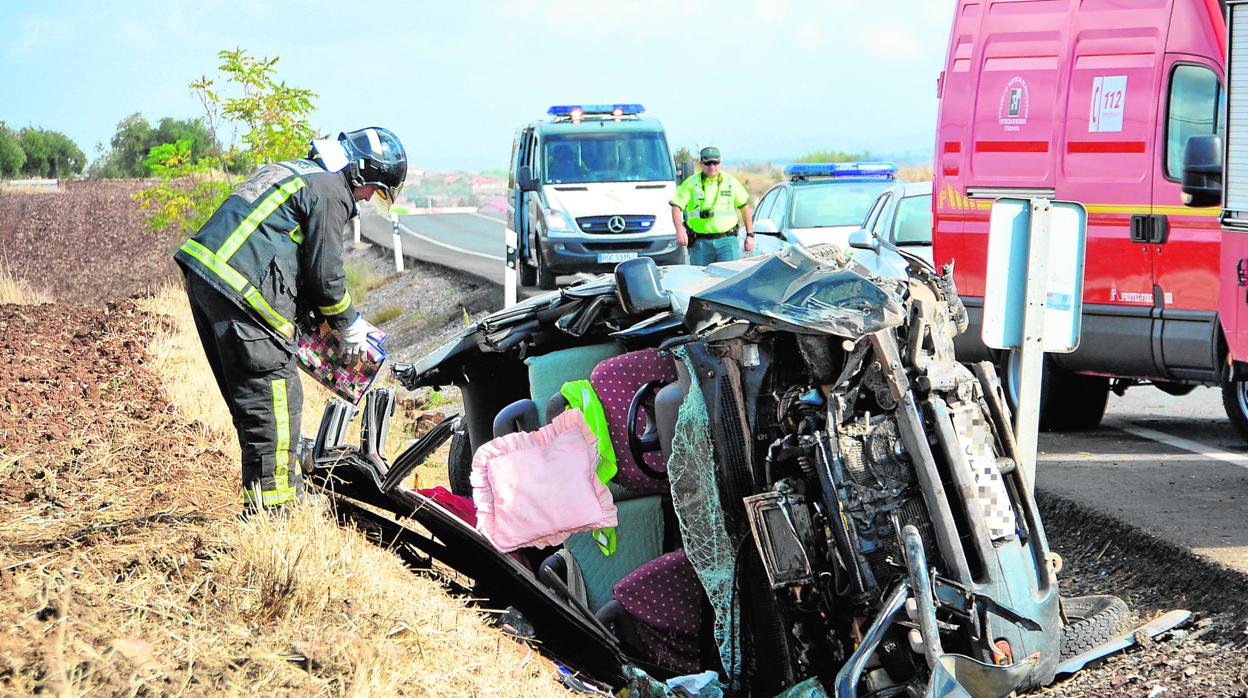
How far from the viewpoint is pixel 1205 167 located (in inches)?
266

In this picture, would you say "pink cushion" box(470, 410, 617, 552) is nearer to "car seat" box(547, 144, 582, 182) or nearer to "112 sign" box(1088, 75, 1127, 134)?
"112 sign" box(1088, 75, 1127, 134)

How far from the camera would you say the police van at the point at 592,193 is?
1711cm

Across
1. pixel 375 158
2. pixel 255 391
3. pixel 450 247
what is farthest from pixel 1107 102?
pixel 450 247

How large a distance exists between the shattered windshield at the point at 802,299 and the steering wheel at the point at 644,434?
0.53m

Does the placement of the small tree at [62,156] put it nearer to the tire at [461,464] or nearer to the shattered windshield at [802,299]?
the tire at [461,464]

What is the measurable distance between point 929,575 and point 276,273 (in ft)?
9.55

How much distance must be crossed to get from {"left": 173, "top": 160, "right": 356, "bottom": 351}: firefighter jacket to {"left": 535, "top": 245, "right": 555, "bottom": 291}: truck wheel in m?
11.6

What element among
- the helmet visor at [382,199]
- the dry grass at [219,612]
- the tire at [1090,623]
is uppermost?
the helmet visor at [382,199]

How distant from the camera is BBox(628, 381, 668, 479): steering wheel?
16.6 feet

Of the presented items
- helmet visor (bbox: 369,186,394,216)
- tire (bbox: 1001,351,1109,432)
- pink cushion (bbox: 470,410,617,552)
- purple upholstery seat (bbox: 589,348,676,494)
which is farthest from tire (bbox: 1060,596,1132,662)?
tire (bbox: 1001,351,1109,432)

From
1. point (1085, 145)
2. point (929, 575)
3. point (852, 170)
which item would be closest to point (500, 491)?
point (929, 575)

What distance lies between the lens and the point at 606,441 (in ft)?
16.7

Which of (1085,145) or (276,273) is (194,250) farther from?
(1085,145)

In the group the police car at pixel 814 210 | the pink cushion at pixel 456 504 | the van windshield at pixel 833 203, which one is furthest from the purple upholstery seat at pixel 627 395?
the van windshield at pixel 833 203
